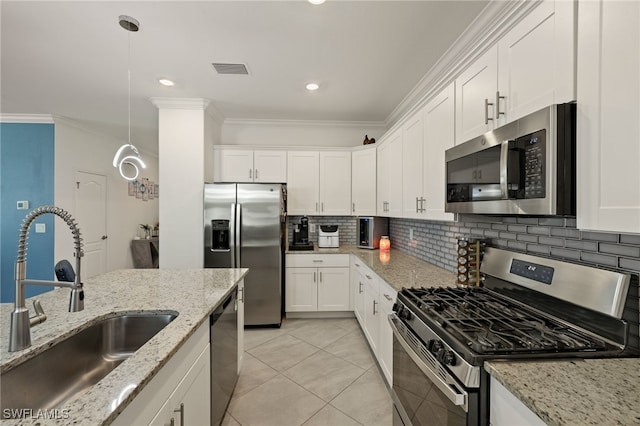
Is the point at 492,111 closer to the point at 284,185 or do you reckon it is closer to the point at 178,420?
the point at 178,420

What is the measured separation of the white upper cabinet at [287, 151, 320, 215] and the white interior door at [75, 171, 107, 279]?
3362 millimetres

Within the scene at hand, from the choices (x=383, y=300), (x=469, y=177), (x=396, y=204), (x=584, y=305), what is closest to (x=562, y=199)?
(x=584, y=305)

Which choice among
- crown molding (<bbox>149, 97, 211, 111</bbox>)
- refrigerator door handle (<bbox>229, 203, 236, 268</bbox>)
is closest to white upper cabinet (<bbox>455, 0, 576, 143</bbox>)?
refrigerator door handle (<bbox>229, 203, 236, 268</bbox>)

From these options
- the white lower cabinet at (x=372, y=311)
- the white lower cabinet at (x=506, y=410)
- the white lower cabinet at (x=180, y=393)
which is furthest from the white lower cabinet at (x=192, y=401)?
the white lower cabinet at (x=372, y=311)

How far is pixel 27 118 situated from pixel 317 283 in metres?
4.61

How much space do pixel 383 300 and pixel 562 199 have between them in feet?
4.95

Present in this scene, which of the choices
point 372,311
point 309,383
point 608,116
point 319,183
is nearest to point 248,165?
point 319,183

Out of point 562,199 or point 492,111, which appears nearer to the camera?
point 562,199

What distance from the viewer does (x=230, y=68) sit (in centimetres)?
Answer: 265

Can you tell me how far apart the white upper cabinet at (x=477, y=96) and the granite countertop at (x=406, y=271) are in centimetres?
98

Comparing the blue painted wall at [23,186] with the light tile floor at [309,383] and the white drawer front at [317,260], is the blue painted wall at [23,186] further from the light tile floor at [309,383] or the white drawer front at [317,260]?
the white drawer front at [317,260]

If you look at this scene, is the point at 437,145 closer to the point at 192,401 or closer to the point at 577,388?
the point at 577,388

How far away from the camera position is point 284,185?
3688mm

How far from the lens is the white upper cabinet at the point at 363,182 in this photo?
3.73m
